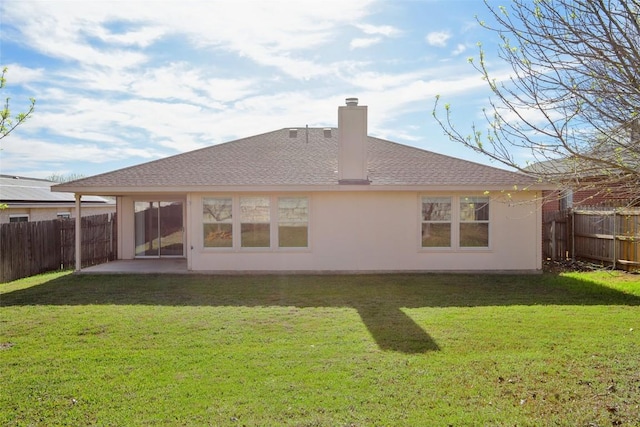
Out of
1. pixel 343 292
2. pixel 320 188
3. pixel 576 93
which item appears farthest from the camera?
pixel 320 188

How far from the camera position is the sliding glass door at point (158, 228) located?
16.8m

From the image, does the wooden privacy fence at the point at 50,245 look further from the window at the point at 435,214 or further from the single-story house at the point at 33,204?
the window at the point at 435,214

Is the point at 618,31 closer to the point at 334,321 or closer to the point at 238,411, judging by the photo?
the point at 238,411

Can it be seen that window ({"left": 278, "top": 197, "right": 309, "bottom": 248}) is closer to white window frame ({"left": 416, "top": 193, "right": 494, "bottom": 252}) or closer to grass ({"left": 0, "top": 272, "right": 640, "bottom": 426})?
grass ({"left": 0, "top": 272, "right": 640, "bottom": 426})

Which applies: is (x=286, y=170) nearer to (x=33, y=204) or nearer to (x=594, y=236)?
(x=594, y=236)

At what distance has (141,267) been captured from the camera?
1452 centimetres

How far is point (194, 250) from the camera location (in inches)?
536

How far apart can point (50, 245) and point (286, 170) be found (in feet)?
26.5

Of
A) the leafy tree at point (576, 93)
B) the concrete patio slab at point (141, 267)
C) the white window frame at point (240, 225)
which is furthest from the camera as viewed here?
the concrete patio slab at point (141, 267)

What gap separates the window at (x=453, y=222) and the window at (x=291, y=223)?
3.42 meters

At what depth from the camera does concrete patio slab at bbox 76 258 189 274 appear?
13.8 meters

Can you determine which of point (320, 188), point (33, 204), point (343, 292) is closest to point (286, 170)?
point (320, 188)

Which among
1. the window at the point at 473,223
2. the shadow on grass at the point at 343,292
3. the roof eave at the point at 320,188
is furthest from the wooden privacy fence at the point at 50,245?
the window at the point at 473,223

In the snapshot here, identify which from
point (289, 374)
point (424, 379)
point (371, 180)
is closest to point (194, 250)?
point (371, 180)
